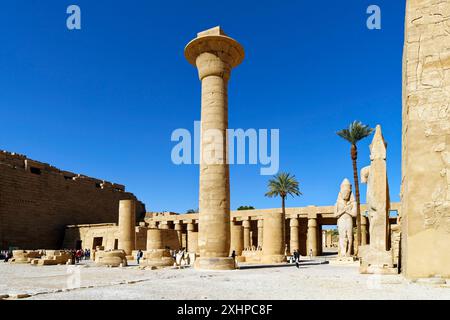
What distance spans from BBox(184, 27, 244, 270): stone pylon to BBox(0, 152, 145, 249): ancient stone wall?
24.8m

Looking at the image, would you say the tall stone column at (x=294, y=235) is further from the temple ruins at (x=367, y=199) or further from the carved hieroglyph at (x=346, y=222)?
the carved hieroglyph at (x=346, y=222)

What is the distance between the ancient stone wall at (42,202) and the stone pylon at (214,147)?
24.8 metres

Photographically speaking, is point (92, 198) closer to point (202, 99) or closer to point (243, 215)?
point (243, 215)

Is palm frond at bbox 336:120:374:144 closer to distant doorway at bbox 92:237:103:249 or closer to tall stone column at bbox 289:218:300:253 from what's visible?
tall stone column at bbox 289:218:300:253

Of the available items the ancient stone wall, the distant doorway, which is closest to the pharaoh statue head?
the distant doorway

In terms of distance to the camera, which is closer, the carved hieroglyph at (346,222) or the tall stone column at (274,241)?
the carved hieroglyph at (346,222)

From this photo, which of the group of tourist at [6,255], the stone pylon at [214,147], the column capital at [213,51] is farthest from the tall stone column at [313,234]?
the group of tourist at [6,255]

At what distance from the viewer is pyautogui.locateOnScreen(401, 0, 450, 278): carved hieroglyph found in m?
9.51

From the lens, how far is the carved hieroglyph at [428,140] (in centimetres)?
951

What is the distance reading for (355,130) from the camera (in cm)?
2531

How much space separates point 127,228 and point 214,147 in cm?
1456

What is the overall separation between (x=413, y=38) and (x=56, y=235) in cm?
3695

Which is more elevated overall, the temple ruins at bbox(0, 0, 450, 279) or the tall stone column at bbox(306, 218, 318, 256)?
the temple ruins at bbox(0, 0, 450, 279)
